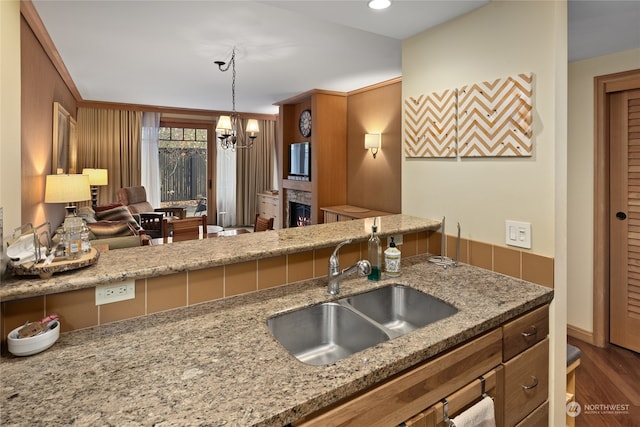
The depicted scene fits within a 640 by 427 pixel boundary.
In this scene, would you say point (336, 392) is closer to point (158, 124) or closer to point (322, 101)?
point (322, 101)

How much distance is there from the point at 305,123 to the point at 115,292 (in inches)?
189

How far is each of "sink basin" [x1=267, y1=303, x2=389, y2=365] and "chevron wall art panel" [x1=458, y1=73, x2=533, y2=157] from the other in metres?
1.08

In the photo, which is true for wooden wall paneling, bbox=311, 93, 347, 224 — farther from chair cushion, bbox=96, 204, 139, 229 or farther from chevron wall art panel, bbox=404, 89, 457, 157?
chevron wall art panel, bbox=404, 89, 457, 157

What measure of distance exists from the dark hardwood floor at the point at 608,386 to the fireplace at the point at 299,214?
371 cm

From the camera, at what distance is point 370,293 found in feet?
5.19

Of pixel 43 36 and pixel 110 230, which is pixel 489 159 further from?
pixel 43 36

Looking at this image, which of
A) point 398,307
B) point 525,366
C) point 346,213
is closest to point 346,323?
point 398,307

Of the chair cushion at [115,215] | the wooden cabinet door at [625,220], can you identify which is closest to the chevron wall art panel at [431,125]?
the wooden cabinet door at [625,220]

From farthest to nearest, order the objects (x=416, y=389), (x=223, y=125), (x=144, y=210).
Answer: (x=144, y=210)
(x=223, y=125)
(x=416, y=389)

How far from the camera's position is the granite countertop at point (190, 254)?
3.47 ft

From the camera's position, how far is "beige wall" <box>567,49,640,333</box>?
292 centimetres

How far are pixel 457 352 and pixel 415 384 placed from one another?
A: 215 millimetres

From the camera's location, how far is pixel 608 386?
8.04 ft

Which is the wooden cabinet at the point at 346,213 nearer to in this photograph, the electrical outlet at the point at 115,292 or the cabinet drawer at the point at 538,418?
the cabinet drawer at the point at 538,418
